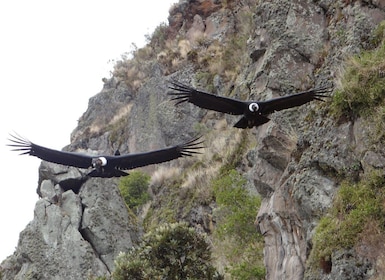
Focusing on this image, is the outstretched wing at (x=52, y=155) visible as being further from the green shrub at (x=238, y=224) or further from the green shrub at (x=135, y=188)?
the green shrub at (x=135, y=188)

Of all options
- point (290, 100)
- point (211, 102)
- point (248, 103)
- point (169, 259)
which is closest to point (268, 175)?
point (290, 100)

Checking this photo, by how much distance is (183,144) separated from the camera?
12.9m

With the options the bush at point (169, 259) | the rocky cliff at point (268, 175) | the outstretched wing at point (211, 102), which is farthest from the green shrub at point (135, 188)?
the outstretched wing at point (211, 102)

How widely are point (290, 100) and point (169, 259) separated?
12.2 feet

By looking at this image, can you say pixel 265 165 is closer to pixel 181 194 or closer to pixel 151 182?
pixel 181 194

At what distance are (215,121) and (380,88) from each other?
13684 millimetres

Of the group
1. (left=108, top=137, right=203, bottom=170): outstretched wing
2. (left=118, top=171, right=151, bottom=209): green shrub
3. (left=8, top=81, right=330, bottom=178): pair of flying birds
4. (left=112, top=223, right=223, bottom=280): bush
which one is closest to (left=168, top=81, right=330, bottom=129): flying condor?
(left=8, top=81, right=330, bottom=178): pair of flying birds

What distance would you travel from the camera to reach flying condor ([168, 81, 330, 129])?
450 inches

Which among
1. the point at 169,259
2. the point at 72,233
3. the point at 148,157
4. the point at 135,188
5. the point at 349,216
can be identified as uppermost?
the point at 148,157

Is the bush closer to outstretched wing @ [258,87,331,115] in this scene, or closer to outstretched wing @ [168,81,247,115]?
outstretched wing @ [168,81,247,115]

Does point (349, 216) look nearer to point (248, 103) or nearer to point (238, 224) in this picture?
point (248, 103)

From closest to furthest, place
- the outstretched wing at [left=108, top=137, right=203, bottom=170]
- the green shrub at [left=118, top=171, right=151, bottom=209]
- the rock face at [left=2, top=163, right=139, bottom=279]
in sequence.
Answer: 1. the outstretched wing at [left=108, top=137, right=203, bottom=170]
2. the rock face at [left=2, top=163, right=139, bottom=279]
3. the green shrub at [left=118, top=171, right=151, bottom=209]

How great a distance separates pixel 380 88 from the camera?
10797mm

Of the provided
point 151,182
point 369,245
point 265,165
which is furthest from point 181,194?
point 369,245
